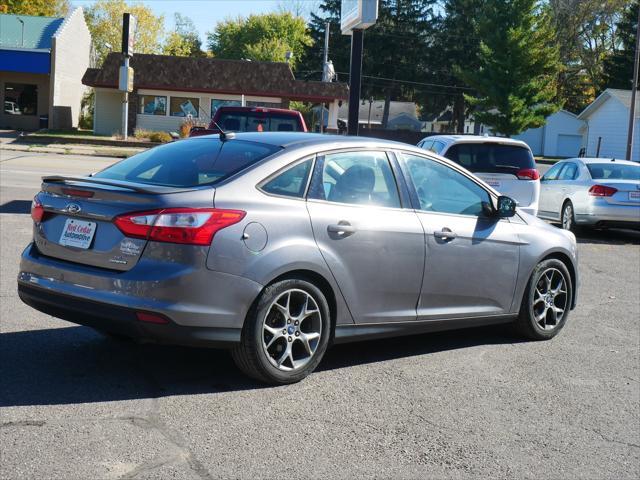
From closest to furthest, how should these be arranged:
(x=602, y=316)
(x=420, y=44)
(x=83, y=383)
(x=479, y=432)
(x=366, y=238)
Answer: (x=479, y=432), (x=83, y=383), (x=366, y=238), (x=602, y=316), (x=420, y=44)

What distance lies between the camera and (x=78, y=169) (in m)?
21.8

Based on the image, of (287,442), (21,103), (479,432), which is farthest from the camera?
(21,103)

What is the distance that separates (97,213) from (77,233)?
0.23 m

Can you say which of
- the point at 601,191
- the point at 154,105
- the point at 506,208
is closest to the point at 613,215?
the point at 601,191

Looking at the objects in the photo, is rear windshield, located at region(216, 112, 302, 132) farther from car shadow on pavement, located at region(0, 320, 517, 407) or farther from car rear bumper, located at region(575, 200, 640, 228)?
car shadow on pavement, located at region(0, 320, 517, 407)

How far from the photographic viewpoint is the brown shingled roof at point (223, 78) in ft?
147

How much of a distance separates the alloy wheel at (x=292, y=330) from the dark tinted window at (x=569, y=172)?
11.9m

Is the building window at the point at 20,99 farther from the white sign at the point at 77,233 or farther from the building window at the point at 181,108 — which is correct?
the white sign at the point at 77,233

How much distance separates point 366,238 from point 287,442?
5.65 ft

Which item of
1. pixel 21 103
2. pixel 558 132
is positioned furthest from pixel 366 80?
pixel 21 103

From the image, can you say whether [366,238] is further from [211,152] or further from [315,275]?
[211,152]

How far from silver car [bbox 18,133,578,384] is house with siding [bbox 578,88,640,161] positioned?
161 ft

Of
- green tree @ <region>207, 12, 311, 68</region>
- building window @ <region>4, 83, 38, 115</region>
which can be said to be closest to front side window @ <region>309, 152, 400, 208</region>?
building window @ <region>4, 83, 38, 115</region>

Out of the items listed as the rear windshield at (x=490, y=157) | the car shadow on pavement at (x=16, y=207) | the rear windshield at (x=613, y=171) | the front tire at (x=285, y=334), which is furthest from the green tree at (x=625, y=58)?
the front tire at (x=285, y=334)
